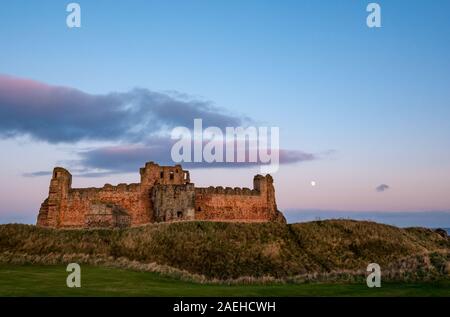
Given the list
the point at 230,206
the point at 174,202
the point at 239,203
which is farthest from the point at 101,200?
the point at 239,203

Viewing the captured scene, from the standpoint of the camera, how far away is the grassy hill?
3481 cm

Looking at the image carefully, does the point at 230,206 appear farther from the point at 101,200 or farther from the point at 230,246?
the point at 230,246

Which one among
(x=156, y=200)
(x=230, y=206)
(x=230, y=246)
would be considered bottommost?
(x=230, y=246)

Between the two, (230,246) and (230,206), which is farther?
(230,206)

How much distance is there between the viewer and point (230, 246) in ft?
137

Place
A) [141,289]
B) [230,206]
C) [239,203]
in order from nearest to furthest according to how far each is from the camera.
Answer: [141,289] → [230,206] → [239,203]

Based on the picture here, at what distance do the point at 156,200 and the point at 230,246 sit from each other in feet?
50.8

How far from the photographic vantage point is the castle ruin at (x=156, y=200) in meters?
54.2

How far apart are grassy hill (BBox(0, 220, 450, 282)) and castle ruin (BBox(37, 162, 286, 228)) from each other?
30.5 feet

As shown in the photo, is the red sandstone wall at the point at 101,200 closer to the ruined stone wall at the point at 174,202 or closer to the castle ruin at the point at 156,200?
the castle ruin at the point at 156,200

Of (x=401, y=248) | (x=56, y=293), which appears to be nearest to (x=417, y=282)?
(x=56, y=293)

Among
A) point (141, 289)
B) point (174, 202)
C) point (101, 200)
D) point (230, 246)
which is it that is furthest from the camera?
point (101, 200)

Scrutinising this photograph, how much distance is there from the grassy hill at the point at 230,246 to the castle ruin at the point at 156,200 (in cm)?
930
